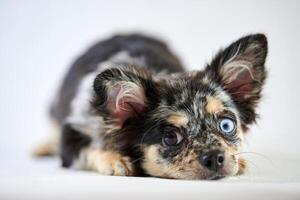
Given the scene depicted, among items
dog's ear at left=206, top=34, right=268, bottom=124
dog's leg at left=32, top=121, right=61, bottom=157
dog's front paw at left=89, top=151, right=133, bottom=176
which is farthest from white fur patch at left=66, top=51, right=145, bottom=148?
dog's leg at left=32, top=121, right=61, bottom=157

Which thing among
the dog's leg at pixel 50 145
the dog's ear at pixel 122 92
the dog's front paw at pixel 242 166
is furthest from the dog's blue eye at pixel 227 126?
the dog's leg at pixel 50 145

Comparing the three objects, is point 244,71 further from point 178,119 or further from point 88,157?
point 88,157

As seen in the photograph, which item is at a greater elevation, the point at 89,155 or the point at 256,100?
the point at 256,100

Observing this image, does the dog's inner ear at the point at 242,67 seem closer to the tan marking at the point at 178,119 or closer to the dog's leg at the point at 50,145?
the tan marking at the point at 178,119

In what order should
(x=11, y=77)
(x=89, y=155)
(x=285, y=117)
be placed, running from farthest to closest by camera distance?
(x=11, y=77) < (x=285, y=117) < (x=89, y=155)

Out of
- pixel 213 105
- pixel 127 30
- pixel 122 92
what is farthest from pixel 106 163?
pixel 127 30

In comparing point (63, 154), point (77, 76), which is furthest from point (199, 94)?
point (77, 76)

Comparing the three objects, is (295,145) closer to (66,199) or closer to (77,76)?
(77,76)
